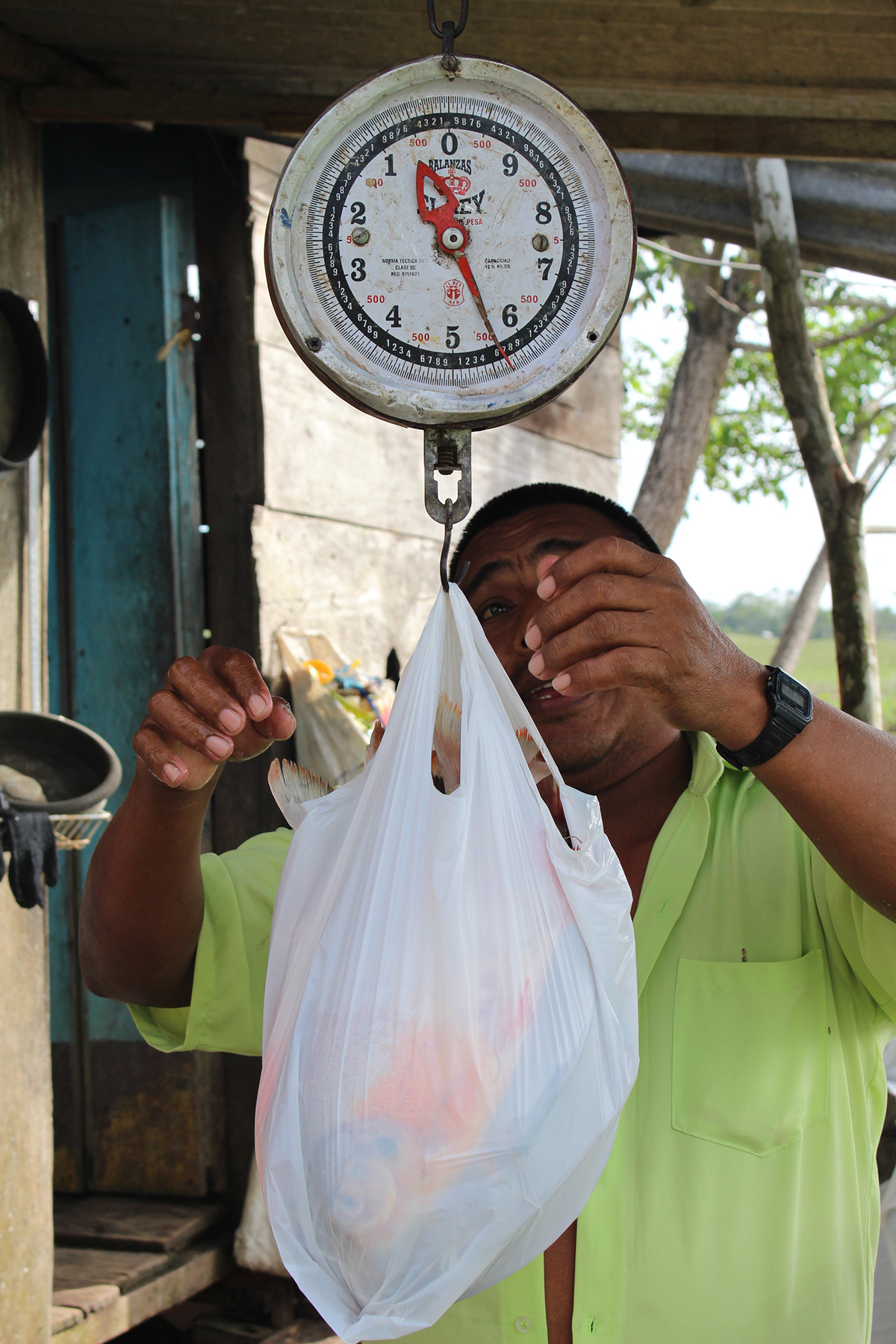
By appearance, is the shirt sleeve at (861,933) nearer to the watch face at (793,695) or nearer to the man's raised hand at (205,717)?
the watch face at (793,695)

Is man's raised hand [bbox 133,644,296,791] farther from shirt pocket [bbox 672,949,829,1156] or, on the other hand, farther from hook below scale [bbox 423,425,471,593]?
shirt pocket [bbox 672,949,829,1156]

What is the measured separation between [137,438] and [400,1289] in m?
2.59

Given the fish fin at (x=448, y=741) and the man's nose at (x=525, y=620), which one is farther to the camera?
the man's nose at (x=525, y=620)

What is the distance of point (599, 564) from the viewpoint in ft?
4.00

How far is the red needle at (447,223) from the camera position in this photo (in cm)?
123

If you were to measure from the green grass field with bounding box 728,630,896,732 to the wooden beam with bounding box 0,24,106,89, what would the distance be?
14.9 meters

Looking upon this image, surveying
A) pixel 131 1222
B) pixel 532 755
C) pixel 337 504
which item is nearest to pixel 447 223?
pixel 532 755

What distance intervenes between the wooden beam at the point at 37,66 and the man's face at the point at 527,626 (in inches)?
52.2

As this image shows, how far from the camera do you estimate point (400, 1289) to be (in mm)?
1107

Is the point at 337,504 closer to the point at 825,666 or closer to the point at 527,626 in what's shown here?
the point at 527,626

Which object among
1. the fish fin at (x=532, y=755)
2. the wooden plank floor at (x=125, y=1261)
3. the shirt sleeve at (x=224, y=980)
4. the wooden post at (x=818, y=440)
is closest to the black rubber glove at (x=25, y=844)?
the shirt sleeve at (x=224, y=980)

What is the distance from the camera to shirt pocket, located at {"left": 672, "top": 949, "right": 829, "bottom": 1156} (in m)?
1.51

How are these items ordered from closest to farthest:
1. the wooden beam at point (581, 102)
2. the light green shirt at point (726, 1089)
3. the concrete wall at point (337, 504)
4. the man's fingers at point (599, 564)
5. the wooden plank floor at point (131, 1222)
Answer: the man's fingers at point (599, 564) → the light green shirt at point (726, 1089) → the wooden beam at point (581, 102) → the wooden plank floor at point (131, 1222) → the concrete wall at point (337, 504)

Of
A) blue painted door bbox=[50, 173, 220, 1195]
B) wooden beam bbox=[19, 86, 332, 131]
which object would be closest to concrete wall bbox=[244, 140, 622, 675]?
blue painted door bbox=[50, 173, 220, 1195]
